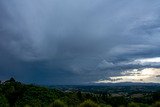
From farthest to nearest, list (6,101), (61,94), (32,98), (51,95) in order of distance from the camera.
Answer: (61,94) < (51,95) < (32,98) < (6,101)

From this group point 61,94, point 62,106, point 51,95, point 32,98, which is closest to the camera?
point 62,106

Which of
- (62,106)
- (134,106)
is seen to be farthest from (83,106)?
(134,106)

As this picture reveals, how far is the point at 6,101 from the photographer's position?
4692 inches

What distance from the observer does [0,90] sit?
142 metres

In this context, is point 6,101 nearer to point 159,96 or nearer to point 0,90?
point 0,90

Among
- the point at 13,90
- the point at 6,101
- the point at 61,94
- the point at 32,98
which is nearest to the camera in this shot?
the point at 6,101

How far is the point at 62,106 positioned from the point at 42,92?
62.3 meters

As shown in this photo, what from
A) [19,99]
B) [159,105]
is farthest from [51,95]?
[159,105]

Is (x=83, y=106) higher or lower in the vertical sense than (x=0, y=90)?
lower

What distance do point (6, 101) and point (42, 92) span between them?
32763 millimetres

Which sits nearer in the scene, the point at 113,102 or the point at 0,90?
the point at 0,90

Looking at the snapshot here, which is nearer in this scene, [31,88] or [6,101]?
[6,101]

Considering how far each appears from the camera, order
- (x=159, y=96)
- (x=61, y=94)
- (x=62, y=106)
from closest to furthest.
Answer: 1. (x=62, y=106)
2. (x=61, y=94)
3. (x=159, y=96)

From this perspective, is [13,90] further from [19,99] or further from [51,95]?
[51,95]
